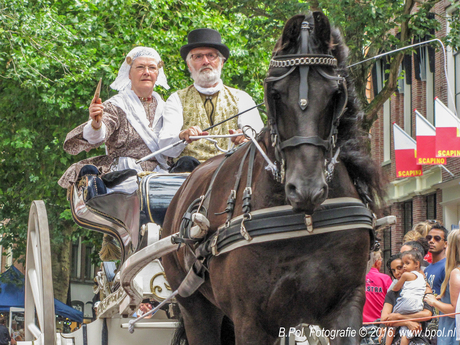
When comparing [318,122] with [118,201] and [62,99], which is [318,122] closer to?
[118,201]

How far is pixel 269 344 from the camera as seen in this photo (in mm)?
3232

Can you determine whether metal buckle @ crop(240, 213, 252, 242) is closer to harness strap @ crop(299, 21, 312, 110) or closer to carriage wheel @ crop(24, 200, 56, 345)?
harness strap @ crop(299, 21, 312, 110)

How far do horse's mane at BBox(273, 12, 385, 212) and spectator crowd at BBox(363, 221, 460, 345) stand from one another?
1.97 meters

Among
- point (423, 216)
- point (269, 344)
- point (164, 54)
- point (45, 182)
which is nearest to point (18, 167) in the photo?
point (45, 182)

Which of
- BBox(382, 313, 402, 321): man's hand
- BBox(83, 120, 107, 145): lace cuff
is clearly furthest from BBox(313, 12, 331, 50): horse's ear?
BBox(382, 313, 402, 321): man's hand

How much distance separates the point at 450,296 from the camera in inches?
213

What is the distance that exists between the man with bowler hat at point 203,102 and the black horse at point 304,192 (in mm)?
2033

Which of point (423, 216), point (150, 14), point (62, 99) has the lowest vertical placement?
point (423, 216)

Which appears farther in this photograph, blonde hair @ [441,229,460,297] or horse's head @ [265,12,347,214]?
blonde hair @ [441,229,460,297]

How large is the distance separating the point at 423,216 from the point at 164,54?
11573mm

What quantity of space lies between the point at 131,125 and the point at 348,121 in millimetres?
2886

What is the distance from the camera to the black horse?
2920 mm

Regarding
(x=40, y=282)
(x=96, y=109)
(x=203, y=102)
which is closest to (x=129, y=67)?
(x=203, y=102)

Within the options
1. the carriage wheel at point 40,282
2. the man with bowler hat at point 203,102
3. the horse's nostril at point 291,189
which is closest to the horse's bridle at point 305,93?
the horse's nostril at point 291,189
